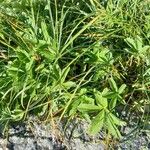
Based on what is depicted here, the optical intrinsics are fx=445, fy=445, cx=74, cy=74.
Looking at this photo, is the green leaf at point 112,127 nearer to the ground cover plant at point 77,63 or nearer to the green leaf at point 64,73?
the ground cover plant at point 77,63

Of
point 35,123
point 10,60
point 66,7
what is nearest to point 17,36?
point 10,60

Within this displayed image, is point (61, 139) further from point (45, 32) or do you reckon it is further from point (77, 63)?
point (45, 32)

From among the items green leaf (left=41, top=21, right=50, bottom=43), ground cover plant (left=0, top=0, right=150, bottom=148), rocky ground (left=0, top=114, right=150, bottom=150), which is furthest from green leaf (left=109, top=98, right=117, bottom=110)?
green leaf (left=41, top=21, right=50, bottom=43)

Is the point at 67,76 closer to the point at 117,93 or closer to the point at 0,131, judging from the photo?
the point at 117,93

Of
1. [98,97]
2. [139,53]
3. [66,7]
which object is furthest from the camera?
[66,7]

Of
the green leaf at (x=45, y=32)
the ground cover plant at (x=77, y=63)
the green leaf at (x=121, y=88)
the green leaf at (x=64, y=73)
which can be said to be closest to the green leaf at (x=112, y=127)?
the ground cover plant at (x=77, y=63)

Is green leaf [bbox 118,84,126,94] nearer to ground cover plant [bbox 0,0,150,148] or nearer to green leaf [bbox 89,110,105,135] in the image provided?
ground cover plant [bbox 0,0,150,148]
